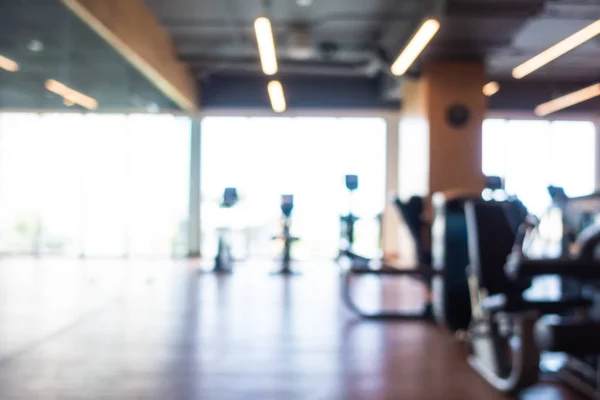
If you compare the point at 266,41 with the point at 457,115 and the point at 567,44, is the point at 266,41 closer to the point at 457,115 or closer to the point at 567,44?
the point at 457,115

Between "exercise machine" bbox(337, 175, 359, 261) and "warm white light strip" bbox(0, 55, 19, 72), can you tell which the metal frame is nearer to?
"warm white light strip" bbox(0, 55, 19, 72)

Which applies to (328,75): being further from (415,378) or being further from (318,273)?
(415,378)

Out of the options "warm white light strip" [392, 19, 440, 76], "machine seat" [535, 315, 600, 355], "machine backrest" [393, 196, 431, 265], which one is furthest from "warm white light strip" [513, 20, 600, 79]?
"machine seat" [535, 315, 600, 355]

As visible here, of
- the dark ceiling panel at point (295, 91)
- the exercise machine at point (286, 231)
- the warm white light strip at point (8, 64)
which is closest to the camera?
the warm white light strip at point (8, 64)

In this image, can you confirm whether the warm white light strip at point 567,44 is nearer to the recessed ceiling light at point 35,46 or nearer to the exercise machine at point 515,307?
the exercise machine at point 515,307

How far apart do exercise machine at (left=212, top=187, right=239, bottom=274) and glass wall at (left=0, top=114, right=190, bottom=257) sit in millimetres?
951

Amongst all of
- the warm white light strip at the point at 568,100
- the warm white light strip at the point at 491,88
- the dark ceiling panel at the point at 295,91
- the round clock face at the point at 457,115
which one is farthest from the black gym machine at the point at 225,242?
the warm white light strip at the point at 568,100

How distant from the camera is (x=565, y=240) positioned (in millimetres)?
3441

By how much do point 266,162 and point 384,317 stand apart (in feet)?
22.8

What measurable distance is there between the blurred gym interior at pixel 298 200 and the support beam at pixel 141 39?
0.15 feet

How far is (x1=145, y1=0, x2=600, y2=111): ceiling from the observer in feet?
20.9

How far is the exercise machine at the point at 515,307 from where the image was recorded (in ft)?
8.05

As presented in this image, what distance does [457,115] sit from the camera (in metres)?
8.17

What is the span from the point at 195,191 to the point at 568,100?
24.5ft
